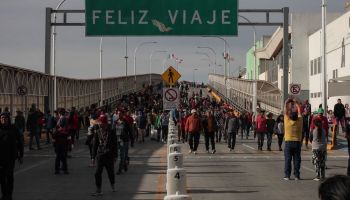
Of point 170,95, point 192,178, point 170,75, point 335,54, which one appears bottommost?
point 192,178

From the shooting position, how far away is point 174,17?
2859 cm

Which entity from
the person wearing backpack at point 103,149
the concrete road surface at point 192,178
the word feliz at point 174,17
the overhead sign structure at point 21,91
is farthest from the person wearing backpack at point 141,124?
the person wearing backpack at point 103,149

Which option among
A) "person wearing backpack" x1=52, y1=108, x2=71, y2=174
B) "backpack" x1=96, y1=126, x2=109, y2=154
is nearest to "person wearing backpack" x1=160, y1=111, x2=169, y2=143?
"person wearing backpack" x1=52, y1=108, x2=71, y2=174

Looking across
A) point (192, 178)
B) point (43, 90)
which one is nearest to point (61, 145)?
point (192, 178)

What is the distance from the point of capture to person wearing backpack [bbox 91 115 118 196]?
13.2 meters

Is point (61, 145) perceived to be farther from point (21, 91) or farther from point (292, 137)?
point (21, 91)

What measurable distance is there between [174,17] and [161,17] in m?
0.54

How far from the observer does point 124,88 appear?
83.2 m

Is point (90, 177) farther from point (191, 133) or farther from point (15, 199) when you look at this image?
point (191, 133)

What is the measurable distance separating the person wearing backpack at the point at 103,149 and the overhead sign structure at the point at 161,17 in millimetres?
15336

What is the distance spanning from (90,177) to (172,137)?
354 centimetres

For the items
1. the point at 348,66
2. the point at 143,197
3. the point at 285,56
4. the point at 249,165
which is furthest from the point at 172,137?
the point at 348,66

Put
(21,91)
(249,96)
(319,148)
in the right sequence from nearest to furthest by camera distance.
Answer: (319,148) < (21,91) < (249,96)

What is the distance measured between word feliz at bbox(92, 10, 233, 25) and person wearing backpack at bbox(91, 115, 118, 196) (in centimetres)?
1548
